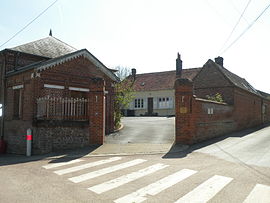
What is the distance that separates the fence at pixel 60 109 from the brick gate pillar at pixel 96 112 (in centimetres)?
57

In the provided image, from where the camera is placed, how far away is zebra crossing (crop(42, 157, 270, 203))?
195 inches

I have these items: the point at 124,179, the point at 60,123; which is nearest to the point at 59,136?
the point at 60,123

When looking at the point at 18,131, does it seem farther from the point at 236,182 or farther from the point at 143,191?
the point at 236,182

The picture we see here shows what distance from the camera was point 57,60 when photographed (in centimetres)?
1345

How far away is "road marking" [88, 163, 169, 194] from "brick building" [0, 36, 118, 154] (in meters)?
5.20

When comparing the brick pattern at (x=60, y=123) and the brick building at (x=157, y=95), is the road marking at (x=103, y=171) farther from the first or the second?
the brick building at (x=157, y=95)

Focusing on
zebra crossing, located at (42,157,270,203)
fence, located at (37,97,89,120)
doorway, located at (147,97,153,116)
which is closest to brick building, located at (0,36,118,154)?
fence, located at (37,97,89,120)

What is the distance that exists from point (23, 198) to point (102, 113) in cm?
744

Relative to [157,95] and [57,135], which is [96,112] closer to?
[57,135]

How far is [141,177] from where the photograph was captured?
255 inches

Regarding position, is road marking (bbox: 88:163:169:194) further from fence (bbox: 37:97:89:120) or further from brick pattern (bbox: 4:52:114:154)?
fence (bbox: 37:97:89:120)

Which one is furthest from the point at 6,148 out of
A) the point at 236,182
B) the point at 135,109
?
the point at 135,109

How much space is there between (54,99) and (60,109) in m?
0.81

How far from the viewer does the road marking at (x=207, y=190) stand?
15.8 feet
